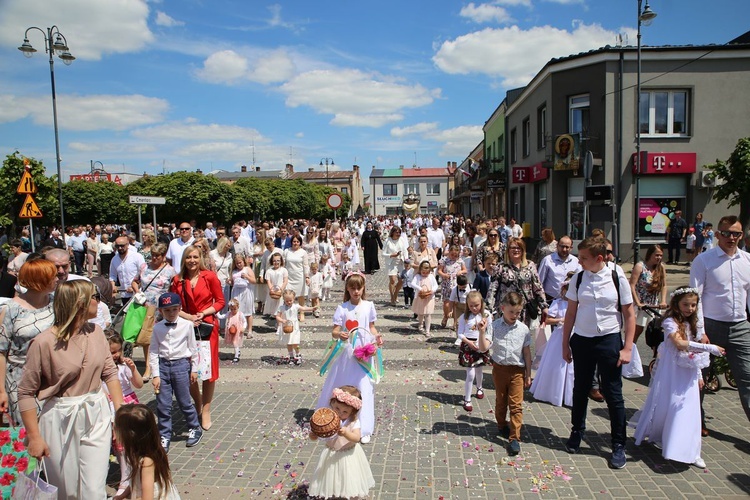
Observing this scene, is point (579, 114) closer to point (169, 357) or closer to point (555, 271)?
point (555, 271)

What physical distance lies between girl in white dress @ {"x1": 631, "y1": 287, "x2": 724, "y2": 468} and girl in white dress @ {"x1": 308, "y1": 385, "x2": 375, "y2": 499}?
2678 millimetres

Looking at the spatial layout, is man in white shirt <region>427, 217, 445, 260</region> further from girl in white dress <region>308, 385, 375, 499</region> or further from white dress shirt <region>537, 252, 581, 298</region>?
girl in white dress <region>308, 385, 375, 499</region>

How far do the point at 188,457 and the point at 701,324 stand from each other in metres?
4.80

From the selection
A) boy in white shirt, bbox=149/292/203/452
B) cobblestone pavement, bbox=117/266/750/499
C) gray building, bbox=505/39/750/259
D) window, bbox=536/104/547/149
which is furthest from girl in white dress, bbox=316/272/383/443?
window, bbox=536/104/547/149

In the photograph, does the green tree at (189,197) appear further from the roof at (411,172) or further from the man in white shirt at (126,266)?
the roof at (411,172)

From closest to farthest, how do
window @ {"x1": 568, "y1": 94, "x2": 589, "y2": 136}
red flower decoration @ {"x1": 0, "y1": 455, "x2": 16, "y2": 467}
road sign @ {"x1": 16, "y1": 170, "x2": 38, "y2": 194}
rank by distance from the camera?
red flower decoration @ {"x1": 0, "y1": 455, "x2": 16, "y2": 467}
road sign @ {"x1": 16, "y1": 170, "x2": 38, "y2": 194}
window @ {"x1": 568, "y1": 94, "x2": 589, "y2": 136}

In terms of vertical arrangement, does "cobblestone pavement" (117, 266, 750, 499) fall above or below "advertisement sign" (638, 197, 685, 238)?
below

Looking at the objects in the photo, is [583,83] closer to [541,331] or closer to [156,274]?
[541,331]

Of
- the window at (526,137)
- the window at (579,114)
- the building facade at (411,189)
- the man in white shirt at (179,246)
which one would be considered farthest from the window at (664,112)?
the building facade at (411,189)

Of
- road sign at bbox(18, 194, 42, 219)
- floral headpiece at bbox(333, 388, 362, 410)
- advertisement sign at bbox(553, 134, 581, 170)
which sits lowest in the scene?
floral headpiece at bbox(333, 388, 362, 410)

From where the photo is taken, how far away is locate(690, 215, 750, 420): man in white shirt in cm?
486

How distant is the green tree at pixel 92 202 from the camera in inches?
1625

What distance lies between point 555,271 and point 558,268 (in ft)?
0.19

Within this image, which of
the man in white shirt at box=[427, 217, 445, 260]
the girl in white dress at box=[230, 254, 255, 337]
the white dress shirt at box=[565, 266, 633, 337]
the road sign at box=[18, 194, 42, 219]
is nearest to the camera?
the white dress shirt at box=[565, 266, 633, 337]
